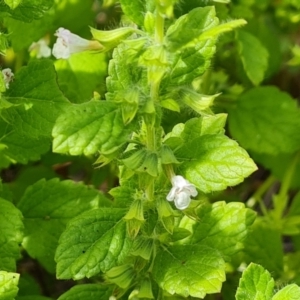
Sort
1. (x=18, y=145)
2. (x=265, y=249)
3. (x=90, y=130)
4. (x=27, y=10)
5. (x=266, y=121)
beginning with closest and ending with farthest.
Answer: (x=90, y=130) → (x=27, y=10) → (x=18, y=145) → (x=265, y=249) → (x=266, y=121)

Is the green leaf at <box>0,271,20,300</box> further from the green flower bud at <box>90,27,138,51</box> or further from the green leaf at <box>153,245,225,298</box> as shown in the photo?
the green flower bud at <box>90,27,138,51</box>

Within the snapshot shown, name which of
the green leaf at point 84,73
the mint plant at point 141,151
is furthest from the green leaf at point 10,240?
the green leaf at point 84,73

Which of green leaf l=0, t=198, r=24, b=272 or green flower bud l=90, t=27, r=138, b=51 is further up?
green flower bud l=90, t=27, r=138, b=51

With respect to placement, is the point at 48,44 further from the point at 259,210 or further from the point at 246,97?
the point at 259,210

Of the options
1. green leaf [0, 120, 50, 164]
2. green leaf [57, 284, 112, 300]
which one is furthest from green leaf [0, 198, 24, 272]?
green leaf [0, 120, 50, 164]

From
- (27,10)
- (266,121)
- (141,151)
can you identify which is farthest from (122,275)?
(266,121)

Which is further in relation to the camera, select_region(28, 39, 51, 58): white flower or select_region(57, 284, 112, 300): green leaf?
select_region(28, 39, 51, 58): white flower

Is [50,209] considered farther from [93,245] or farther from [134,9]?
[134,9]

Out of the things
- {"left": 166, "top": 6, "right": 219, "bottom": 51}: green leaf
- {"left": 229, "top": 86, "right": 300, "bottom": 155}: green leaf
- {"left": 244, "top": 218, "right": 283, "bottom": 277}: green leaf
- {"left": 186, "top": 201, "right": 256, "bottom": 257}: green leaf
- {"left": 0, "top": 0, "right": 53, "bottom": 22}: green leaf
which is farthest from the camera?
{"left": 229, "top": 86, "right": 300, "bottom": 155}: green leaf
